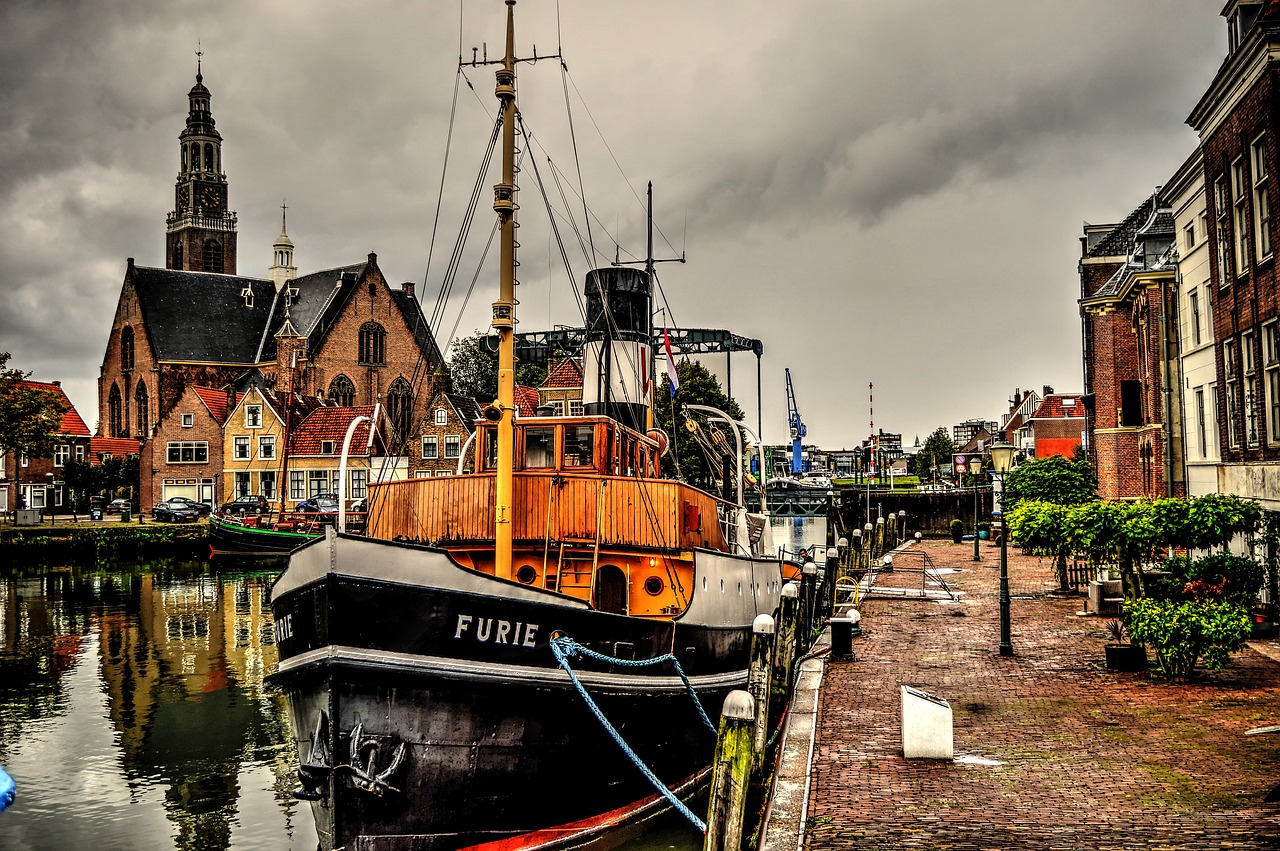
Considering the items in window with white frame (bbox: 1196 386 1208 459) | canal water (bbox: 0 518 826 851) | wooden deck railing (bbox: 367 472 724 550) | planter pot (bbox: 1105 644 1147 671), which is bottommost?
canal water (bbox: 0 518 826 851)

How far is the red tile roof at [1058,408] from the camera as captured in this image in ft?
290

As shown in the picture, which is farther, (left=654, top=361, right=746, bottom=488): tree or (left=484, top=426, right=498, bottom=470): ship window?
(left=654, top=361, right=746, bottom=488): tree

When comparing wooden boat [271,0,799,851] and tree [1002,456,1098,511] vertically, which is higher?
tree [1002,456,1098,511]

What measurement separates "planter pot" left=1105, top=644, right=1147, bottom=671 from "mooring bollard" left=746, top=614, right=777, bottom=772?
673 cm

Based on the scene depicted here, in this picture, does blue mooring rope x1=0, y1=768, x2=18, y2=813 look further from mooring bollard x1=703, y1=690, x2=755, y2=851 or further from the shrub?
the shrub

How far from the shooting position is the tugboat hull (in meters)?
10.1

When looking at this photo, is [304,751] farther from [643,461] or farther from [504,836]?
[643,461]

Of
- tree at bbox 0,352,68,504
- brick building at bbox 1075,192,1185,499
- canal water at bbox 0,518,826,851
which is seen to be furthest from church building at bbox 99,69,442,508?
brick building at bbox 1075,192,1185,499

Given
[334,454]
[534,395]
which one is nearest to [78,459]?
[334,454]

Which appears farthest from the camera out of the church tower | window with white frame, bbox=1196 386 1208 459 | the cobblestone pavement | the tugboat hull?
the church tower

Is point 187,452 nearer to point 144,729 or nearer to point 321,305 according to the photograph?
point 321,305

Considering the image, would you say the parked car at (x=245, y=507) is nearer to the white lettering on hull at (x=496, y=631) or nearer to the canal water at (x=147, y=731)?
the canal water at (x=147, y=731)

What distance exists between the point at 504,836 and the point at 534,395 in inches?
2275

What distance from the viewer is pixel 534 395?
224ft
